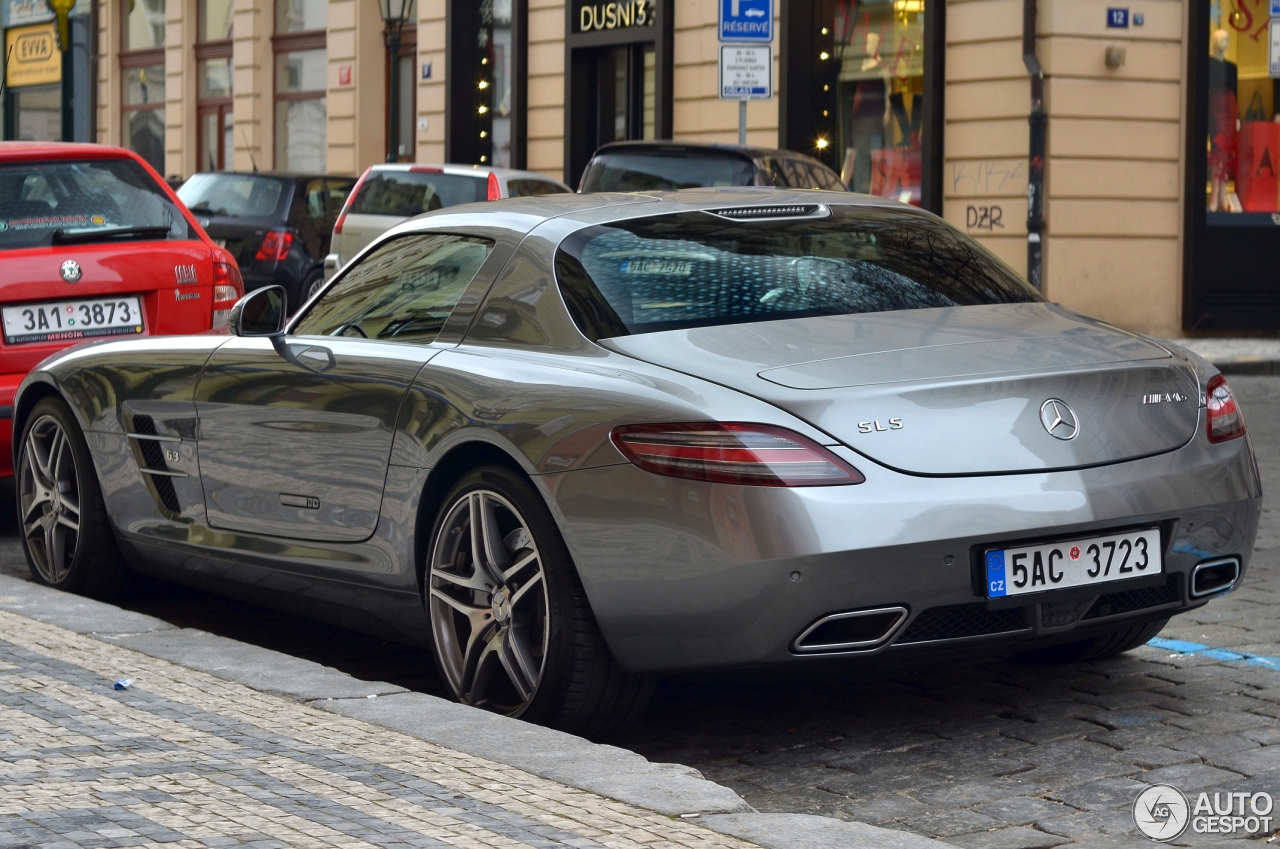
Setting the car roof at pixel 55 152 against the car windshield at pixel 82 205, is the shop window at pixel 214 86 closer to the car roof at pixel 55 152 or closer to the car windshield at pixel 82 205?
the car roof at pixel 55 152

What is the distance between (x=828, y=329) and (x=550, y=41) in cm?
2045

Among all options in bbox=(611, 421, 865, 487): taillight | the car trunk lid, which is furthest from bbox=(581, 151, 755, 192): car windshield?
bbox=(611, 421, 865, 487): taillight

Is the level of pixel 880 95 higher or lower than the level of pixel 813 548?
higher

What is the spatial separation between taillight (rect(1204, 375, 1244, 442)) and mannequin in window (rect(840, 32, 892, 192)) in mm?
15942

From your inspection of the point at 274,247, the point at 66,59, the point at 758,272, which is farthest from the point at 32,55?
the point at 758,272

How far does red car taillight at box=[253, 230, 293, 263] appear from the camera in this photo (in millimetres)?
18125

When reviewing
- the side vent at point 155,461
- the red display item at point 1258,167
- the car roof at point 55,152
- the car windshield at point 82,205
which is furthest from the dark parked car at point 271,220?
the side vent at point 155,461

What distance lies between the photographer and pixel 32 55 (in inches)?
1484

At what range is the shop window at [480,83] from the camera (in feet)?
83.9

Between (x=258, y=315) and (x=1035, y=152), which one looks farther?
(x=1035, y=152)

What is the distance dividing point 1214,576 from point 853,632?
103 cm

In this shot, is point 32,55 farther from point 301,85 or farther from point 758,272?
point 758,272

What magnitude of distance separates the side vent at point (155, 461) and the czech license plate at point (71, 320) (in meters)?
1.83

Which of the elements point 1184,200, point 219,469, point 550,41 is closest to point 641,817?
point 219,469
